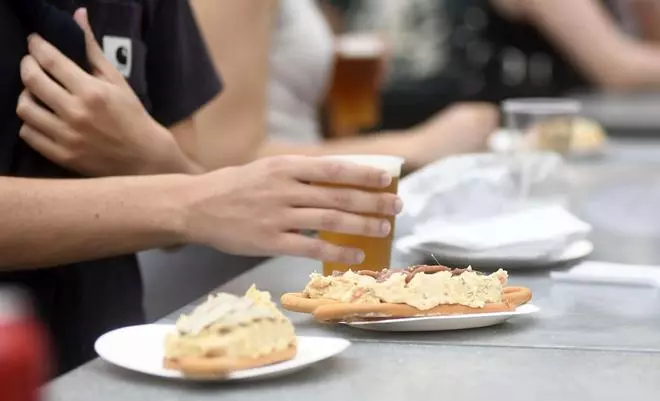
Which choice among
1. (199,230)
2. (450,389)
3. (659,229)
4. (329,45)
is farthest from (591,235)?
(329,45)

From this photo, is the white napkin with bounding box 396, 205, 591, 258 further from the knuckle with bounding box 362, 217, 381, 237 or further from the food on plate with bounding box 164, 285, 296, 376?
the food on plate with bounding box 164, 285, 296, 376

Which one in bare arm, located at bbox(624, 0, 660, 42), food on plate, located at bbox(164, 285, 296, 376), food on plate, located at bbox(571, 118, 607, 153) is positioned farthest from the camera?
bare arm, located at bbox(624, 0, 660, 42)

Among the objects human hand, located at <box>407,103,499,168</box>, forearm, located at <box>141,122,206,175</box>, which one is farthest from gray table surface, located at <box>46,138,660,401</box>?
human hand, located at <box>407,103,499,168</box>

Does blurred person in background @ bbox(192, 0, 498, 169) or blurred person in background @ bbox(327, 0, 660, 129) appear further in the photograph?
blurred person in background @ bbox(327, 0, 660, 129)

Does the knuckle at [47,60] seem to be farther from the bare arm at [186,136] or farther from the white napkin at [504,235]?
the white napkin at [504,235]

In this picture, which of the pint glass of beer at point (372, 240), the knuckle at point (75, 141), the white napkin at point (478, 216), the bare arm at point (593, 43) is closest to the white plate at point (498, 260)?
the white napkin at point (478, 216)

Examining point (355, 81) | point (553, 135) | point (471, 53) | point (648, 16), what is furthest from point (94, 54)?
point (471, 53)

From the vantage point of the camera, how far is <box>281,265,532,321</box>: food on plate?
104 cm

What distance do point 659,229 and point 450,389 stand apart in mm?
1033

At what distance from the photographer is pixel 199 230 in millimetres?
1261

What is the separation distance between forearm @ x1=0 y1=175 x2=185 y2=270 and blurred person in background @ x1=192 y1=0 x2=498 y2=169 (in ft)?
2.81

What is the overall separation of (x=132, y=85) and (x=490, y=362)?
2.71 feet

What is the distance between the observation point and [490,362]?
3.20 ft

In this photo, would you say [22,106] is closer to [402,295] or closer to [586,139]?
[402,295]
